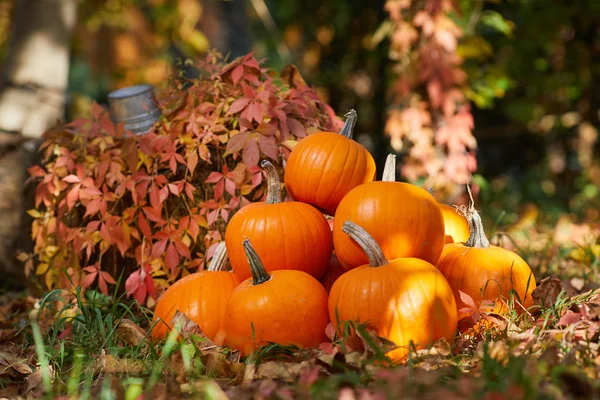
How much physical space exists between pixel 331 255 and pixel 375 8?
4967mm

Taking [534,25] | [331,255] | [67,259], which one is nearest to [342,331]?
[331,255]

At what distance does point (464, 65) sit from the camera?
5895 millimetres

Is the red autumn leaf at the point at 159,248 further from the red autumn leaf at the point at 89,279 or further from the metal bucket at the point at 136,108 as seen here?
the metal bucket at the point at 136,108

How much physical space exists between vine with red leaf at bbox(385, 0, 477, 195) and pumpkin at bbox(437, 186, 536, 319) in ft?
8.03

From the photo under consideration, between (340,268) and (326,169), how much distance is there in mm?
358

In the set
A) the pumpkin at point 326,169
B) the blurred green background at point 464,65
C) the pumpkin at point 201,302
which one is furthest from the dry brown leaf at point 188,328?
the blurred green background at point 464,65

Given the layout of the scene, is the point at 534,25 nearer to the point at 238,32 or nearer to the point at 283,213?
the point at 238,32

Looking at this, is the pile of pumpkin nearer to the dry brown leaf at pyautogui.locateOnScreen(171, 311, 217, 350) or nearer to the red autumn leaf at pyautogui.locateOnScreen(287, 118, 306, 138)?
the dry brown leaf at pyautogui.locateOnScreen(171, 311, 217, 350)

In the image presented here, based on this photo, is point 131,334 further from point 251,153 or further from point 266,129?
point 266,129

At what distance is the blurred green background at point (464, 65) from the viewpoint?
193 inches

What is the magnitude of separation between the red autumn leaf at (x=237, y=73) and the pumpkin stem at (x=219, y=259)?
29.1 inches

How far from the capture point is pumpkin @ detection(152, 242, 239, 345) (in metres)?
2.12

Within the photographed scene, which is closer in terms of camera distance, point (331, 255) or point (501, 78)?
→ point (331, 255)

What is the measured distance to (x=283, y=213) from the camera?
7.09 ft
